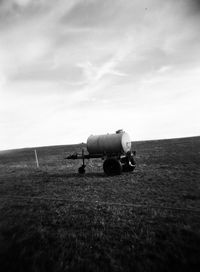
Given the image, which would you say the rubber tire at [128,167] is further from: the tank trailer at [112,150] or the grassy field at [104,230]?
the grassy field at [104,230]

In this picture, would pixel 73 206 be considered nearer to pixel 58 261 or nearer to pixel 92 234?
pixel 92 234

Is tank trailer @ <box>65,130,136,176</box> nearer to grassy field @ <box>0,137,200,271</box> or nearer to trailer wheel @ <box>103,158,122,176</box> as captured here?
trailer wheel @ <box>103,158,122,176</box>

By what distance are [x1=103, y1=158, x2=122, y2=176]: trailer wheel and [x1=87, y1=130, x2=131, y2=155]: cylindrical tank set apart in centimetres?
63

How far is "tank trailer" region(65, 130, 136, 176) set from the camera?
13422 millimetres

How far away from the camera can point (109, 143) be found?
1373 cm

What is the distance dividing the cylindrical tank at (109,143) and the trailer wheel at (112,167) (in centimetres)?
63

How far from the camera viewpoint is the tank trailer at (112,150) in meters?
13.4

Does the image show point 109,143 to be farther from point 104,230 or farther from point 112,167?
point 104,230

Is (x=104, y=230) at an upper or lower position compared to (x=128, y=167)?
lower

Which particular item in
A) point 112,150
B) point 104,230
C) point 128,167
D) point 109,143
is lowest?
point 104,230

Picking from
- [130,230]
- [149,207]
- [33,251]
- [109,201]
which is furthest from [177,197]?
[33,251]

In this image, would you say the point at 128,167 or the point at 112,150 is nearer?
the point at 112,150

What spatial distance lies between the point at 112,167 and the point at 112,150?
1.08 meters

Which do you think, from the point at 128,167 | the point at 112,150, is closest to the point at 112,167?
the point at 112,150
